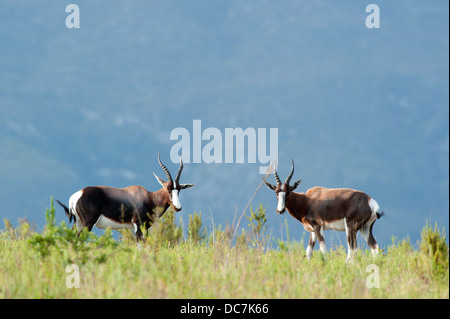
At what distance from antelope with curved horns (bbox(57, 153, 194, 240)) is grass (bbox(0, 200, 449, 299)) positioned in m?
2.81

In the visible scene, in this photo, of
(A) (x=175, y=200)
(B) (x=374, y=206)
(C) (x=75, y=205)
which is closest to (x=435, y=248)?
(B) (x=374, y=206)

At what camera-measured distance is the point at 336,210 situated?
13102 millimetres

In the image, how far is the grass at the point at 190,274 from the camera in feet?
27.3

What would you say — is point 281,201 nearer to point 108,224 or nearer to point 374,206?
point 374,206

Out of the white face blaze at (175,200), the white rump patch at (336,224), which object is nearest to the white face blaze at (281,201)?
the white rump patch at (336,224)

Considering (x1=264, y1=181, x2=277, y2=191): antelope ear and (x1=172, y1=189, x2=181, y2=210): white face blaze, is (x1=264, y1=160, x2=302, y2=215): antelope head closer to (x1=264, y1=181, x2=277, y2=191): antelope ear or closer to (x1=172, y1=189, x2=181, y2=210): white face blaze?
(x1=264, y1=181, x2=277, y2=191): antelope ear

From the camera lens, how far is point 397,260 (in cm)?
1291

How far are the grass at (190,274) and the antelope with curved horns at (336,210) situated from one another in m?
1.96

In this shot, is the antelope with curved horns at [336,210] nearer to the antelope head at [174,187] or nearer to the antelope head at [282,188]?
the antelope head at [282,188]

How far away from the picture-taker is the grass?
27.3ft
